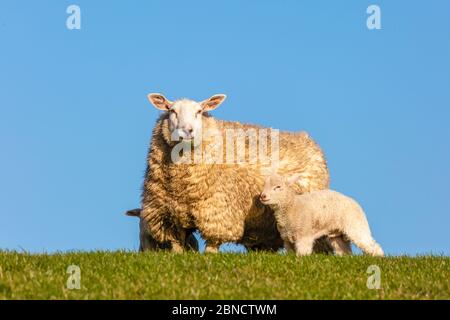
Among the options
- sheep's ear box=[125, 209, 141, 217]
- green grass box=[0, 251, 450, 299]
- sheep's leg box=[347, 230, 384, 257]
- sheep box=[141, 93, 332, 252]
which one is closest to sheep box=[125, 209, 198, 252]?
sheep box=[141, 93, 332, 252]

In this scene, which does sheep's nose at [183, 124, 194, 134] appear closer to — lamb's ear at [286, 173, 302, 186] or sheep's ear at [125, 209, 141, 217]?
lamb's ear at [286, 173, 302, 186]

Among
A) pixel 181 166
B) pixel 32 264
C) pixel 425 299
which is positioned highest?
pixel 181 166

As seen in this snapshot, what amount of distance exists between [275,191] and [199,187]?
141 cm

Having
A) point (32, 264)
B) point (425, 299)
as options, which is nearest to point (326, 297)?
point (425, 299)

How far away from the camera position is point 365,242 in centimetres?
1683

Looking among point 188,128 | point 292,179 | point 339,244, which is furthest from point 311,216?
point 188,128

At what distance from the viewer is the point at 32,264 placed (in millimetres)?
13094

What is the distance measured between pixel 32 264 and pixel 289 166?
6.63 m

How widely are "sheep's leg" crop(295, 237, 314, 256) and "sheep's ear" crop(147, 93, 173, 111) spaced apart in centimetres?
349

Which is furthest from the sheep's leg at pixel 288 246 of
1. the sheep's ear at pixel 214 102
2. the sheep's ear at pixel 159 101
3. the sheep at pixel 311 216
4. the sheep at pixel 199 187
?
the sheep's ear at pixel 159 101

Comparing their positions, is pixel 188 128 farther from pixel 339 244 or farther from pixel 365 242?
pixel 365 242

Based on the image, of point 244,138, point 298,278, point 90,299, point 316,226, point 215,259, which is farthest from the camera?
point 244,138

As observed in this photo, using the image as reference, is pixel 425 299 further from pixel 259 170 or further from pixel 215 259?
pixel 259 170

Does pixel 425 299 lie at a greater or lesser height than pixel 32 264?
lesser
